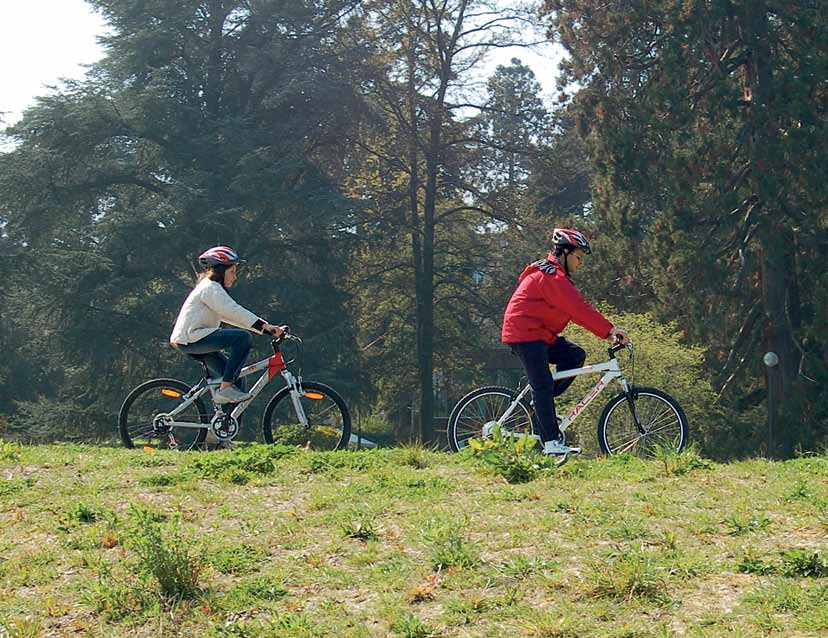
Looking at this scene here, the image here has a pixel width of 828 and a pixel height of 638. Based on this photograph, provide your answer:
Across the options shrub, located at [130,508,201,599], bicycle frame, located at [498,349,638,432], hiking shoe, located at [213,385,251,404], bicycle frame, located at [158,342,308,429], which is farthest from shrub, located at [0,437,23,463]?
bicycle frame, located at [498,349,638,432]

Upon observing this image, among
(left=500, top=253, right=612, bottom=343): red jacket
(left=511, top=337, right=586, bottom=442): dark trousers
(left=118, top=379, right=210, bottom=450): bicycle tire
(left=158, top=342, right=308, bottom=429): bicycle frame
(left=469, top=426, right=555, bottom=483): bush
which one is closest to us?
(left=469, top=426, right=555, bottom=483): bush

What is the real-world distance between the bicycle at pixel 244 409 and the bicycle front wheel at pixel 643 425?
7.55 ft

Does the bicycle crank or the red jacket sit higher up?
the red jacket

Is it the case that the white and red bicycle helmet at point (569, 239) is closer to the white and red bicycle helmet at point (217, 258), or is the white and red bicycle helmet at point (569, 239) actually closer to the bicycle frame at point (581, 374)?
the bicycle frame at point (581, 374)

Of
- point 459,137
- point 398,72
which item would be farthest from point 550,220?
point 398,72

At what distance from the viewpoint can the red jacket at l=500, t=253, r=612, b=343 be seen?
8695 millimetres

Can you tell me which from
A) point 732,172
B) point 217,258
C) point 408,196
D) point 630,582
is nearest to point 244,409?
point 217,258

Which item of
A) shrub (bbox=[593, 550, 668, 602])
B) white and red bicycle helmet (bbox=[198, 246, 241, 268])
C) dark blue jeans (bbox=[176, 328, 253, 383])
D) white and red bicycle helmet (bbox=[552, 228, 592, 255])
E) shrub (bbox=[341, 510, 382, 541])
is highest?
white and red bicycle helmet (bbox=[552, 228, 592, 255])

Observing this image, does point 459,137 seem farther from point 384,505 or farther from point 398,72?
point 384,505

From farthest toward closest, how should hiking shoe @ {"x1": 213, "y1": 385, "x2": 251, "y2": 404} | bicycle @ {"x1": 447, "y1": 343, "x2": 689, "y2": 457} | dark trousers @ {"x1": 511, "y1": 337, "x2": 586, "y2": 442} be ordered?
hiking shoe @ {"x1": 213, "y1": 385, "x2": 251, "y2": 404}
bicycle @ {"x1": 447, "y1": 343, "x2": 689, "y2": 457}
dark trousers @ {"x1": 511, "y1": 337, "x2": 586, "y2": 442}

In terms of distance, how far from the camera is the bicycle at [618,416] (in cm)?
911

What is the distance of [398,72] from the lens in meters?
37.9

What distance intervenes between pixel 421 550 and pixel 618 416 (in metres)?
3.68

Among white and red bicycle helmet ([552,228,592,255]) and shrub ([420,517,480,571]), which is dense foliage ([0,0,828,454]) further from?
Result: shrub ([420,517,480,571])
